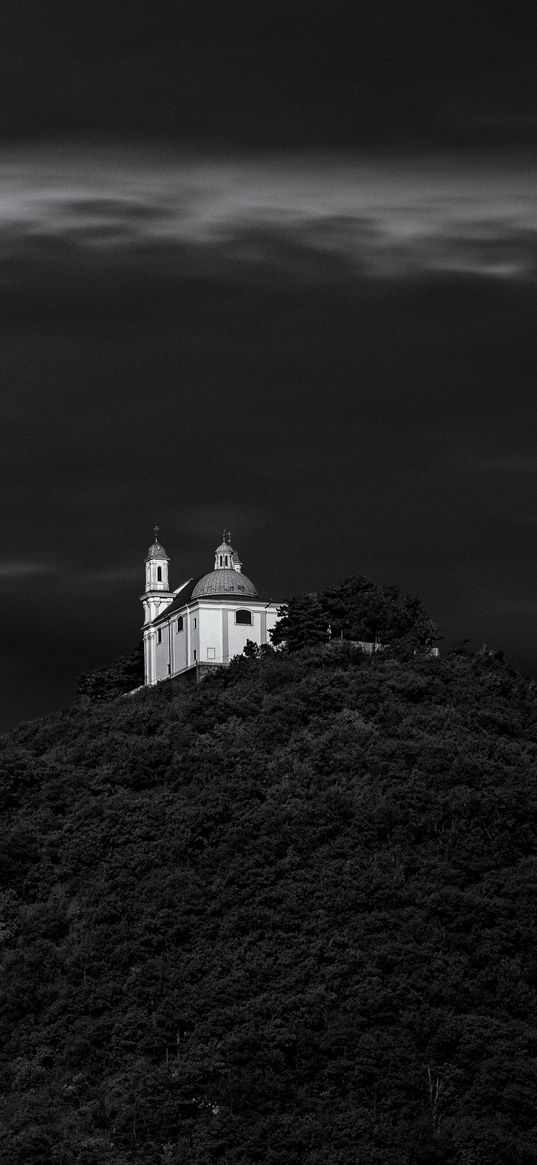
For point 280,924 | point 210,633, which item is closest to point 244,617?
point 210,633

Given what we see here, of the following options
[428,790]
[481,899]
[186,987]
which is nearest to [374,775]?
[428,790]

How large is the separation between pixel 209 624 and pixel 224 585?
2.30 metres

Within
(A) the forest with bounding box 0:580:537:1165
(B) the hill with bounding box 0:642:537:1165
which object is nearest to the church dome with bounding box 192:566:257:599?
(A) the forest with bounding box 0:580:537:1165

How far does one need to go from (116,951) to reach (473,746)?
18127 mm

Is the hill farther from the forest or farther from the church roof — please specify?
the church roof

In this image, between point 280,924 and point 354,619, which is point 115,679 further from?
point 280,924

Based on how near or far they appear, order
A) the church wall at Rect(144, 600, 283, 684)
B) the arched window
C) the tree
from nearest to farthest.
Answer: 1. the tree
2. the church wall at Rect(144, 600, 283, 684)
3. the arched window

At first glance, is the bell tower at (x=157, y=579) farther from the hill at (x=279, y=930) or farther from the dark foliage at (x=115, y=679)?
the hill at (x=279, y=930)

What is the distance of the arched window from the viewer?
8812 cm

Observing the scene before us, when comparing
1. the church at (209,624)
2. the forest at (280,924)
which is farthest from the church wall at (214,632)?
the forest at (280,924)

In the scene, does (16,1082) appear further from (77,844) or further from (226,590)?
(226,590)

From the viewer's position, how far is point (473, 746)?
72.1 metres

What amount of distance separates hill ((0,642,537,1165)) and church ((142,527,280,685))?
21.7 ft

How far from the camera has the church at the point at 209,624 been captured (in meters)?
87.2
